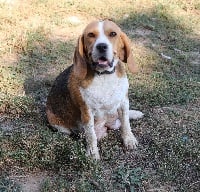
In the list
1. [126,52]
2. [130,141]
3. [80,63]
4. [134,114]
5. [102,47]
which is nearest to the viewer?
[102,47]

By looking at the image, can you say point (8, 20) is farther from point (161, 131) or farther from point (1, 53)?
point (161, 131)

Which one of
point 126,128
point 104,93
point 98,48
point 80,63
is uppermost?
point 98,48

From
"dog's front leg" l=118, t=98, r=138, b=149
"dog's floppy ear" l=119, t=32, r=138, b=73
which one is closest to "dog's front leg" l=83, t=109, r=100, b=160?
"dog's front leg" l=118, t=98, r=138, b=149

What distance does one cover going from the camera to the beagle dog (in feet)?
16.6

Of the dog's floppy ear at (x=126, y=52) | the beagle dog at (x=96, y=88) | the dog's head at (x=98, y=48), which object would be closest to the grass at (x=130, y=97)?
the beagle dog at (x=96, y=88)

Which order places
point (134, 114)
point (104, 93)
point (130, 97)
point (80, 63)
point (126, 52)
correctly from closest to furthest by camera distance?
point (80, 63)
point (104, 93)
point (126, 52)
point (134, 114)
point (130, 97)

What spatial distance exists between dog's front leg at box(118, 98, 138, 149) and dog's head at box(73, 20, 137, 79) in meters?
0.56

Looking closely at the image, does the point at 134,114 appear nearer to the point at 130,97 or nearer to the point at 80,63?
the point at 130,97

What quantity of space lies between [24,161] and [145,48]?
14.9 ft

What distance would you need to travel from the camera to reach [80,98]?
5332mm

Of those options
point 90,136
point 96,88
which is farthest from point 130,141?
point 96,88

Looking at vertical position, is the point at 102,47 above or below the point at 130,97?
above

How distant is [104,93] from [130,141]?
0.68m

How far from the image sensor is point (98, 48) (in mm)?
4980
